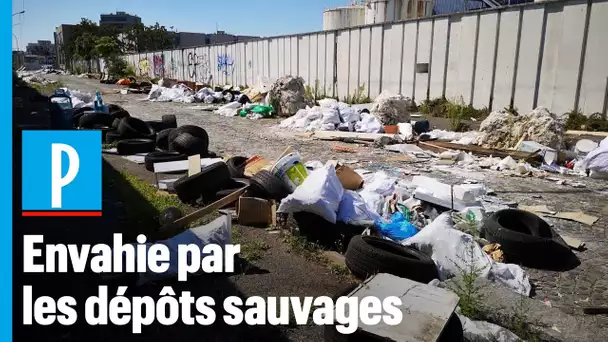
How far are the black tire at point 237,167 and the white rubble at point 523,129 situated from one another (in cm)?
555

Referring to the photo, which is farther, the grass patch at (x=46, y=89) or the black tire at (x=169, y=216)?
the grass patch at (x=46, y=89)

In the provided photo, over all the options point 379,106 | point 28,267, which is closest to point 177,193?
point 28,267

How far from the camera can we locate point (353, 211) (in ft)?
15.1

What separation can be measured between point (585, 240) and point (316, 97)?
613 inches

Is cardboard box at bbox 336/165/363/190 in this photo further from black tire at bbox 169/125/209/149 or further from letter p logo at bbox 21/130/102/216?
black tire at bbox 169/125/209/149

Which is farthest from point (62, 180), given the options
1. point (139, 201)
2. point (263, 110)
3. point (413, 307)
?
point (263, 110)

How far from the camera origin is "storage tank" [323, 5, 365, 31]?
23.6 meters

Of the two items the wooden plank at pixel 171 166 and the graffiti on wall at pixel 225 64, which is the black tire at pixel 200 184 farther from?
the graffiti on wall at pixel 225 64

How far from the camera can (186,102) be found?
21.1m

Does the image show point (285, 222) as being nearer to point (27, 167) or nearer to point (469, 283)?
point (469, 283)

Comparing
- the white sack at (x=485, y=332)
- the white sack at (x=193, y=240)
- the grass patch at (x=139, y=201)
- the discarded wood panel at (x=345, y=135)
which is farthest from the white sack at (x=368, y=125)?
the white sack at (x=485, y=332)

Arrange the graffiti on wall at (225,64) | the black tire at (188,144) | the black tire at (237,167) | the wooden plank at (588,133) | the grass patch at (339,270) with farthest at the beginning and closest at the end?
the graffiti on wall at (225,64) → the wooden plank at (588,133) → the black tire at (188,144) → the black tire at (237,167) → the grass patch at (339,270)

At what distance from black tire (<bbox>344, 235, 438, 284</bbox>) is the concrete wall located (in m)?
9.69

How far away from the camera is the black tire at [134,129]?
9742 mm
